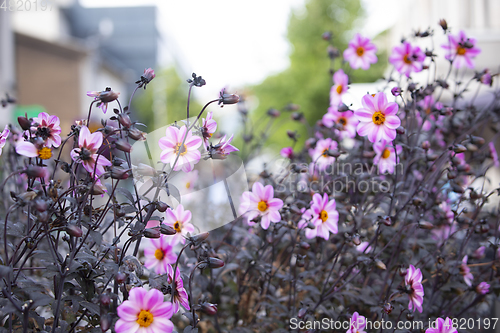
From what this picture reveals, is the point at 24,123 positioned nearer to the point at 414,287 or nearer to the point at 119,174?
the point at 119,174

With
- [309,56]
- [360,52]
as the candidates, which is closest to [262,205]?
[360,52]

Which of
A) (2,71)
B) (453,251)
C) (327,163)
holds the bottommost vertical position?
(453,251)

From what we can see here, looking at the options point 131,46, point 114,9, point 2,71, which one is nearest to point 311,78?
point 2,71

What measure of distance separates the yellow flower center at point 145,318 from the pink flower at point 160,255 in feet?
1.52

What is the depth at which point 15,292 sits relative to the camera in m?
0.86

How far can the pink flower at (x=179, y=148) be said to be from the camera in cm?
97

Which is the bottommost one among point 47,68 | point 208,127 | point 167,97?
point 208,127

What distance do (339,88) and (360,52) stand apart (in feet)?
0.85

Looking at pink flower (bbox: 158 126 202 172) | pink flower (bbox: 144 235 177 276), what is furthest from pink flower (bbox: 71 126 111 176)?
pink flower (bbox: 144 235 177 276)

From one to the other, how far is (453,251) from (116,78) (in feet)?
68.1

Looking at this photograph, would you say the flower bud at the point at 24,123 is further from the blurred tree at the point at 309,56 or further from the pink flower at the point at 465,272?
the blurred tree at the point at 309,56

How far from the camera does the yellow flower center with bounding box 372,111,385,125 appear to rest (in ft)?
3.47

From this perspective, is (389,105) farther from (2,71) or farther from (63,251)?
(2,71)

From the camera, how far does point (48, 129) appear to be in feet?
3.16
